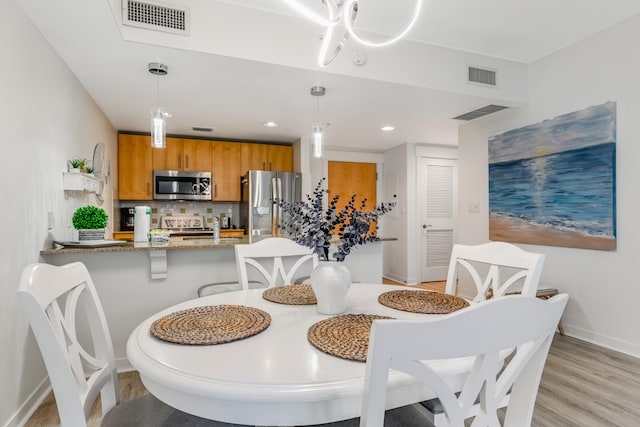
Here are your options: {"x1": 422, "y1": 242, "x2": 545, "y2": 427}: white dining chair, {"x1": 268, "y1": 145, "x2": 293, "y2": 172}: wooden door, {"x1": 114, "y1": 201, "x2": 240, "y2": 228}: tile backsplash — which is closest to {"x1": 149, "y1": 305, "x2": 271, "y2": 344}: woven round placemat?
{"x1": 422, "y1": 242, "x2": 545, "y2": 427}: white dining chair

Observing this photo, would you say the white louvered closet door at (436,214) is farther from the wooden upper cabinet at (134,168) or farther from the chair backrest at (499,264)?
the wooden upper cabinet at (134,168)

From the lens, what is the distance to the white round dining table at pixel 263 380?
0.75 metres

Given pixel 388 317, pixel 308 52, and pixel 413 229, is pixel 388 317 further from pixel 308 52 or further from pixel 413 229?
pixel 413 229

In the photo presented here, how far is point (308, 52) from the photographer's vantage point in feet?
8.66

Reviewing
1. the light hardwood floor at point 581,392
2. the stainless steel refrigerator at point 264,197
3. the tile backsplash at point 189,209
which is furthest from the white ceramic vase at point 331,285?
the tile backsplash at point 189,209

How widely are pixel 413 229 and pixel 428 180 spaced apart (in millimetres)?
810

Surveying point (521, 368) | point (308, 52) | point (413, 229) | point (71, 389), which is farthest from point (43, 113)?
point (413, 229)

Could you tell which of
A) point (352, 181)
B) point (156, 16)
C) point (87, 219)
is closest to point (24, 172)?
point (87, 219)

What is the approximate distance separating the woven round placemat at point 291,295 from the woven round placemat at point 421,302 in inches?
11.7

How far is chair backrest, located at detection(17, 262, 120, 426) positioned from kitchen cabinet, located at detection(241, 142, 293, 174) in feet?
12.7

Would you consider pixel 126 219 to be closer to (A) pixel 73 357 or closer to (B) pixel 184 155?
(B) pixel 184 155

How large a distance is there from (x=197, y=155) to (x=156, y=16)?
8.81ft

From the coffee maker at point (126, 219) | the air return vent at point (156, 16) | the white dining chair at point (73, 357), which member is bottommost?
the white dining chair at point (73, 357)

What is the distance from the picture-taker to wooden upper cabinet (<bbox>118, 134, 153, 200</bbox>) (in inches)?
177
